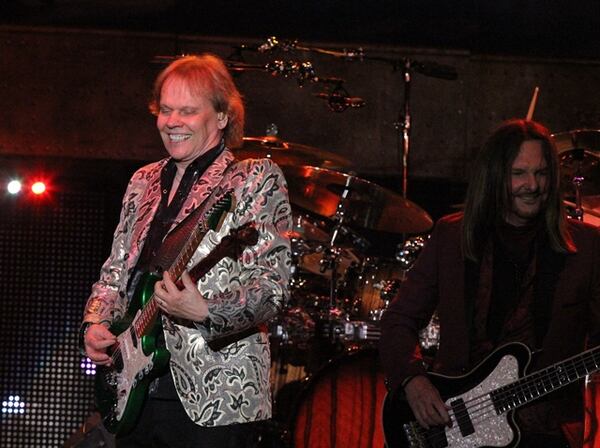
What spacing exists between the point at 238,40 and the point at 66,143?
1.40 m

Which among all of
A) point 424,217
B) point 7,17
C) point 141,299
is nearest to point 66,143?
point 7,17

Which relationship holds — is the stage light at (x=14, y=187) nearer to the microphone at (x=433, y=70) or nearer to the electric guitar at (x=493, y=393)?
the microphone at (x=433, y=70)

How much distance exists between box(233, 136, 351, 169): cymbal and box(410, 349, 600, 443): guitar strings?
2315mm

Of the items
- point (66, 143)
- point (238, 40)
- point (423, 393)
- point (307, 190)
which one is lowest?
point (423, 393)

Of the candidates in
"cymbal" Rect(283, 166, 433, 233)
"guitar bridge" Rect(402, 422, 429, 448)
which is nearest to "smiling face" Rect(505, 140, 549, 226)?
"guitar bridge" Rect(402, 422, 429, 448)

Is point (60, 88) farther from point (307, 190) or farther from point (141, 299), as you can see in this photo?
point (141, 299)

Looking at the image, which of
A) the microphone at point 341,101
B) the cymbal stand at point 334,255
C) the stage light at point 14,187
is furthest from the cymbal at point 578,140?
the stage light at point 14,187

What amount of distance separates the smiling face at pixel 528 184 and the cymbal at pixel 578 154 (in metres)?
1.24

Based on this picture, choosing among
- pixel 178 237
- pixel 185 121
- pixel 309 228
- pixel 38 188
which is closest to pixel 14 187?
pixel 38 188

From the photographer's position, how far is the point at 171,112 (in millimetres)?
3668

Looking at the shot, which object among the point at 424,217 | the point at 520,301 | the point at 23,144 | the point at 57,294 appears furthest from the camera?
the point at 23,144

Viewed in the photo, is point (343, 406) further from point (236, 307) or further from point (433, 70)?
point (236, 307)

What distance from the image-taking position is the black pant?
10.8ft

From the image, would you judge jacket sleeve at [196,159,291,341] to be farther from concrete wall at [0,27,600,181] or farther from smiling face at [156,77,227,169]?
concrete wall at [0,27,600,181]
